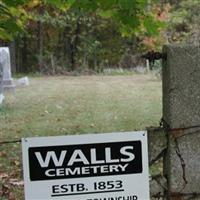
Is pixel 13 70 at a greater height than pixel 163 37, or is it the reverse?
pixel 163 37

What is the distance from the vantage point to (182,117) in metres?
2.80

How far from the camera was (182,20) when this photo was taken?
22.6 metres

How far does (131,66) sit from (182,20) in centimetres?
376

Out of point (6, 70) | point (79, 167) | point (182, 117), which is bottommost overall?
point (6, 70)

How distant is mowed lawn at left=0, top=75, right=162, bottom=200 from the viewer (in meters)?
6.79

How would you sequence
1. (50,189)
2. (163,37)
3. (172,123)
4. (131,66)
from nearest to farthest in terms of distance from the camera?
(50,189) → (172,123) → (163,37) → (131,66)

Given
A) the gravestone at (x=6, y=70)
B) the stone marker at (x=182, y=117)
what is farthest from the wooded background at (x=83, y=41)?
the stone marker at (x=182, y=117)

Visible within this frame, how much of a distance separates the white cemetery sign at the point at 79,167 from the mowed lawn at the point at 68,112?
7.29ft

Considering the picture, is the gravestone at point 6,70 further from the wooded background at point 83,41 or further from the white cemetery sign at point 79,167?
the white cemetery sign at point 79,167

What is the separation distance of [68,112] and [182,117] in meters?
8.32

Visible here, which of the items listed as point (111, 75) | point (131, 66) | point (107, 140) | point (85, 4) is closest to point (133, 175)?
point (107, 140)

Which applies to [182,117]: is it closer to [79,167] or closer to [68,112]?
[79,167]

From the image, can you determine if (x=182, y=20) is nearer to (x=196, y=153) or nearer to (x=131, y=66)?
(x=131, y=66)

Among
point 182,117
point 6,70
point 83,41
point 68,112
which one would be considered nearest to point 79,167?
point 182,117
